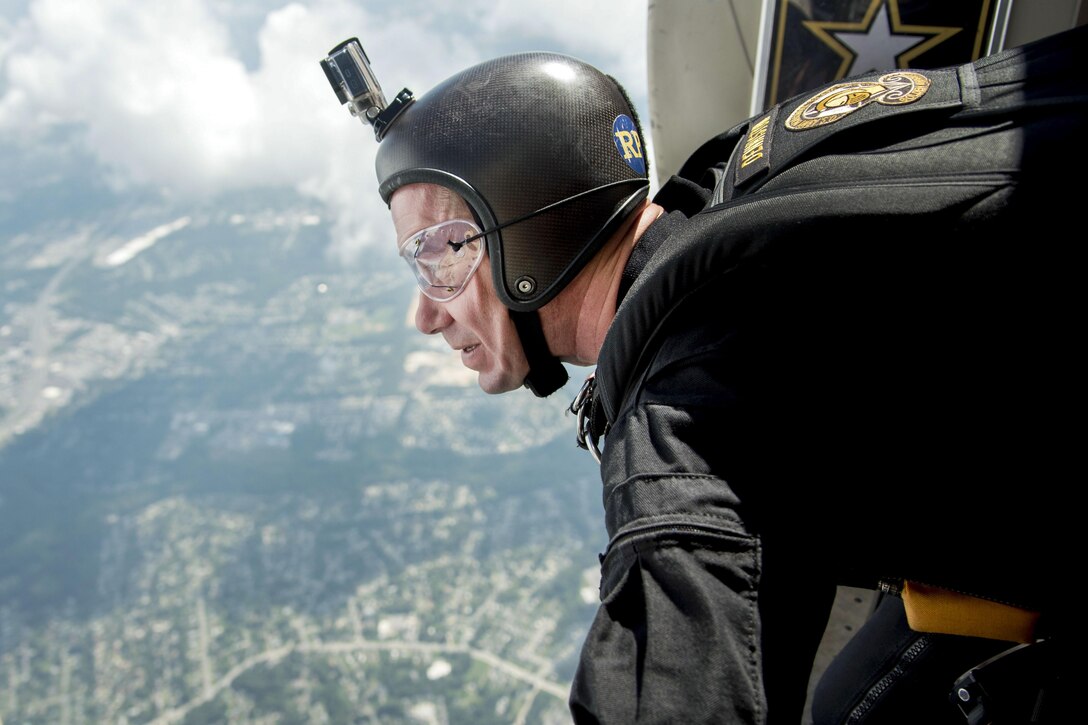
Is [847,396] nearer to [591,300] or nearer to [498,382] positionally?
[591,300]

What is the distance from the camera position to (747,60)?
2473mm

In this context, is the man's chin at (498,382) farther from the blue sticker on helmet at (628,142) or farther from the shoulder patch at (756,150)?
the shoulder patch at (756,150)

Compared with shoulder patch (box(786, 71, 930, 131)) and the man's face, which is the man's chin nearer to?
the man's face

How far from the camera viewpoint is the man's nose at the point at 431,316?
1.81m

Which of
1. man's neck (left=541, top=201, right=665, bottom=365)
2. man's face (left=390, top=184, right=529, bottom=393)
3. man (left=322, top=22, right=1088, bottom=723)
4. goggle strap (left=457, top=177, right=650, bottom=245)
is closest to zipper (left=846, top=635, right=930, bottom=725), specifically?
man (left=322, top=22, right=1088, bottom=723)

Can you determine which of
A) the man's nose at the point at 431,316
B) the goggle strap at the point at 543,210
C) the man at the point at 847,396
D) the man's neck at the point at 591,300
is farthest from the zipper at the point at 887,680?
the man's nose at the point at 431,316

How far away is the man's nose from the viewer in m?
1.81

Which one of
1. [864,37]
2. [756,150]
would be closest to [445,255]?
[756,150]

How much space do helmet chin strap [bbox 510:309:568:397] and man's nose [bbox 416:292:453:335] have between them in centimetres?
21

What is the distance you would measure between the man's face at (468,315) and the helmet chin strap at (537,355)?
18 millimetres

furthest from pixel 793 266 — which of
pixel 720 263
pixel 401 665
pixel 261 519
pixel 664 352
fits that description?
pixel 261 519

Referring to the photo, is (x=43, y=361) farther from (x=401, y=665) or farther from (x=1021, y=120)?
(x=1021, y=120)

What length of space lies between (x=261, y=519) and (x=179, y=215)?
243 ft

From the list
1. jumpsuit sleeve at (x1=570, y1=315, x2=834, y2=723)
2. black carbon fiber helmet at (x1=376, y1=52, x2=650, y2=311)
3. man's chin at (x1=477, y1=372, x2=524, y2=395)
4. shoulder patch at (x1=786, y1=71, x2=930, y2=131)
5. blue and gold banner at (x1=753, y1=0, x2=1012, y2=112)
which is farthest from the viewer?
blue and gold banner at (x1=753, y1=0, x2=1012, y2=112)
